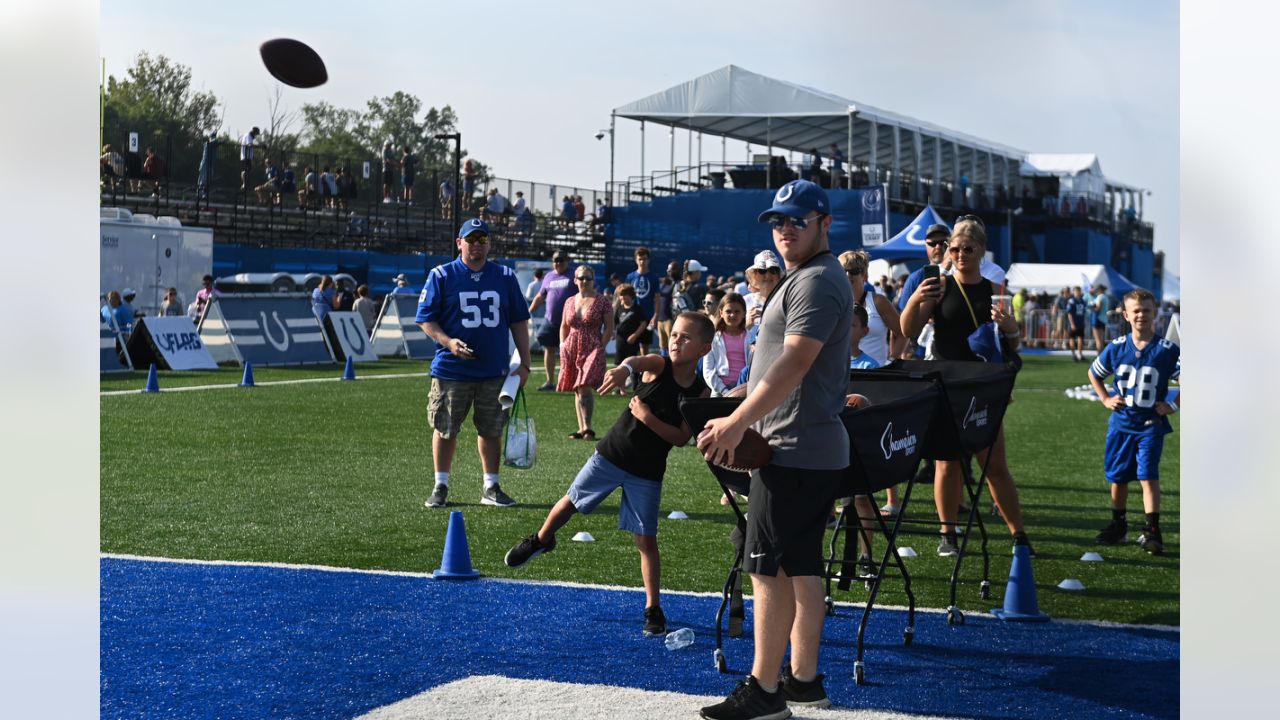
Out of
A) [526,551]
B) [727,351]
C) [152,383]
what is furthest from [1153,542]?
[152,383]

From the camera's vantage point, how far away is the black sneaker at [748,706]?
525cm

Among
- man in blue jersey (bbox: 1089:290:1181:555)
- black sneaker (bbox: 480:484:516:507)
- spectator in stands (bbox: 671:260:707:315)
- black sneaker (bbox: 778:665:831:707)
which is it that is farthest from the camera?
spectator in stands (bbox: 671:260:707:315)

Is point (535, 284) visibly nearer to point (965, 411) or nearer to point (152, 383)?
point (152, 383)

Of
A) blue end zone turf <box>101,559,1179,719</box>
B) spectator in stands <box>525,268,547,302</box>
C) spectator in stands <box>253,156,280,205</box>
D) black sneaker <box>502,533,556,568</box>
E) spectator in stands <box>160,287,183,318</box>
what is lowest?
blue end zone turf <box>101,559,1179,719</box>

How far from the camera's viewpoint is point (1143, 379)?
9336 millimetres

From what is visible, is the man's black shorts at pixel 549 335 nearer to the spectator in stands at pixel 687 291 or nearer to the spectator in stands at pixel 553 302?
the spectator in stands at pixel 553 302

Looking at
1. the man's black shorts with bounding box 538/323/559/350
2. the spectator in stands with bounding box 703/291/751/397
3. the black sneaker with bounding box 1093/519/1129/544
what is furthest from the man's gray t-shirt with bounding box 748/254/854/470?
the man's black shorts with bounding box 538/323/559/350

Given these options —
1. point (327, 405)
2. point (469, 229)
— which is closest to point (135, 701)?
point (469, 229)

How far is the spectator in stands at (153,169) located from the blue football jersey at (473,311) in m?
28.5

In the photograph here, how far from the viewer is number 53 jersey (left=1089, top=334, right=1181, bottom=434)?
9.30 metres

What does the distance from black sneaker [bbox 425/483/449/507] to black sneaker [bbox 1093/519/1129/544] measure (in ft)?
15.7

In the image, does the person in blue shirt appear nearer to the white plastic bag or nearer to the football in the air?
the football in the air

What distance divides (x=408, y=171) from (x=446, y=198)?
60.3 inches

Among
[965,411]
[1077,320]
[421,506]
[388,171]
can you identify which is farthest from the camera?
[388,171]
